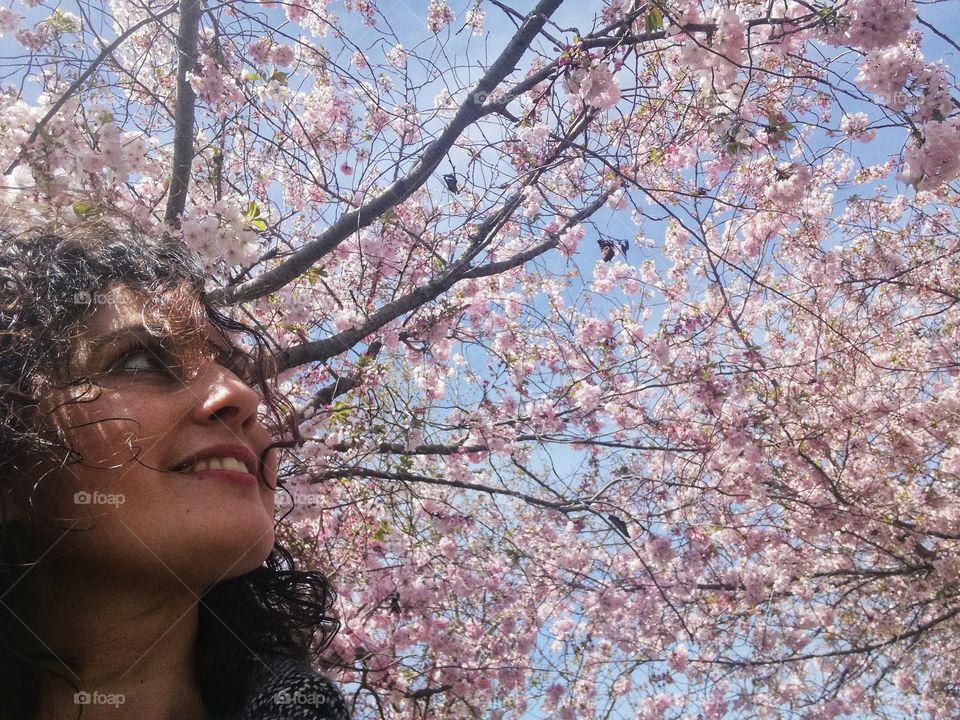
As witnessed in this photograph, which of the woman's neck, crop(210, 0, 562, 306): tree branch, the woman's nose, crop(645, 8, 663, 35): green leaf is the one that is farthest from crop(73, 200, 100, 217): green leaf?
crop(645, 8, 663, 35): green leaf

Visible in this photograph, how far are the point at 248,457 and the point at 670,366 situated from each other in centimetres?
358

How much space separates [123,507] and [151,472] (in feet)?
0.22

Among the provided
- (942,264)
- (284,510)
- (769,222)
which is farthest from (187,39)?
(942,264)

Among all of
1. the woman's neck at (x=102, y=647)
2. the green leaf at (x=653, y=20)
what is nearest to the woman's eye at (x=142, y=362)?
the woman's neck at (x=102, y=647)

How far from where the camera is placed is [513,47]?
2311mm

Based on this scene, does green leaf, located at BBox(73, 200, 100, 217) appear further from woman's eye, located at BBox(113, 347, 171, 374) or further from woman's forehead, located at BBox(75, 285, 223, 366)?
woman's eye, located at BBox(113, 347, 171, 374)

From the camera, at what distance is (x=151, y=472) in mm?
1110

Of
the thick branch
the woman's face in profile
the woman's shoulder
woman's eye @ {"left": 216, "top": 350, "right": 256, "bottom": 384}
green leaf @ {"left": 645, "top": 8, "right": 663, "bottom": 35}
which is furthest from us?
the thick branch

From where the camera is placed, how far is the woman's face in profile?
1102 mm

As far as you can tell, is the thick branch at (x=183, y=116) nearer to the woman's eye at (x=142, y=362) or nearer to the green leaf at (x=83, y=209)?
the green leaf at (x=83, y=209)

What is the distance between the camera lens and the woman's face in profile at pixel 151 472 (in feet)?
3.61

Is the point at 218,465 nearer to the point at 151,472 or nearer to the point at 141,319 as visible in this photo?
the point at 151,472

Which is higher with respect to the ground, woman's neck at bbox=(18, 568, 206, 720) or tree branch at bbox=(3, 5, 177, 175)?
tree branch at bbox=(3, 5, 177, 175)

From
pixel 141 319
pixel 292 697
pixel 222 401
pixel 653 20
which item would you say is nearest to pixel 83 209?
pixel 141 319
